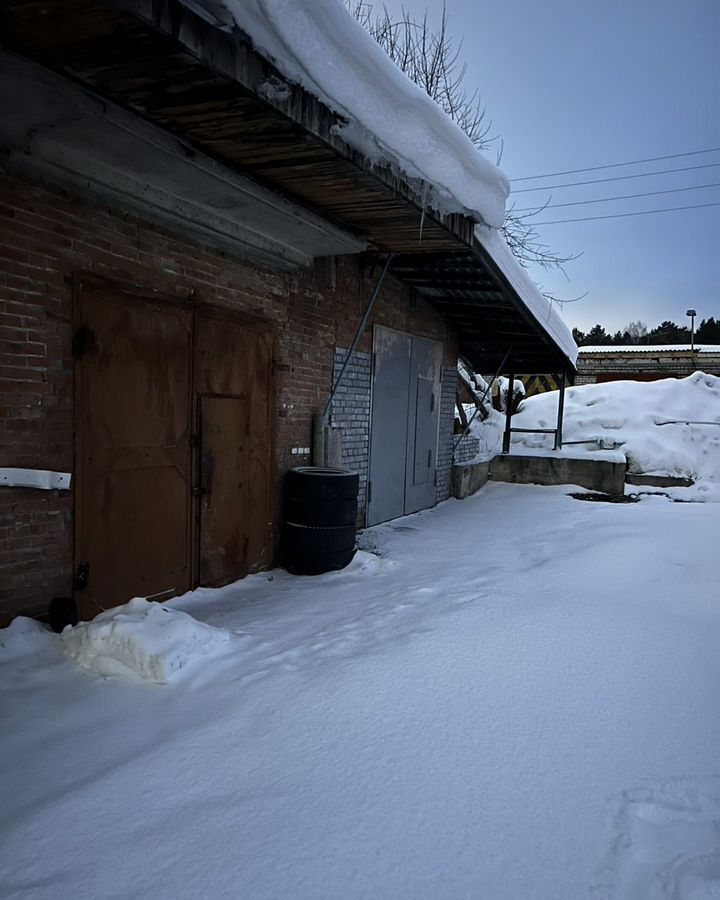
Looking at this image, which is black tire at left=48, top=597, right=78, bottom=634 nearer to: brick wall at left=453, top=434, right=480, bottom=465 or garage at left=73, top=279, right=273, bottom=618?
garage at left=73, top=279, right=273, bottom=618

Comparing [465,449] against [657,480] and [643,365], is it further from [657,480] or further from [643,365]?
[643,365]

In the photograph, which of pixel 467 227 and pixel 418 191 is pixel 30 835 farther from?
pixel 467 227

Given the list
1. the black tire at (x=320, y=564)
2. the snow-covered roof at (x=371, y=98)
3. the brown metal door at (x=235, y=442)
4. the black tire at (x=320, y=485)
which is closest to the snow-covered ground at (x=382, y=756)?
the brown metal door at (x=235, y=442)

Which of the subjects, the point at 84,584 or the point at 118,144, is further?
the point at 84,584

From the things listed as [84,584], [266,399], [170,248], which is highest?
[170,248]

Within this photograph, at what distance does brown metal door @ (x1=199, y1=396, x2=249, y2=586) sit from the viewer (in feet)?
14.6

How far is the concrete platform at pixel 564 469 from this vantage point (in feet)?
32.2

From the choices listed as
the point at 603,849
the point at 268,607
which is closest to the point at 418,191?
the point at 268,607

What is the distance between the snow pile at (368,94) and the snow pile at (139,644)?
2661 millimetres

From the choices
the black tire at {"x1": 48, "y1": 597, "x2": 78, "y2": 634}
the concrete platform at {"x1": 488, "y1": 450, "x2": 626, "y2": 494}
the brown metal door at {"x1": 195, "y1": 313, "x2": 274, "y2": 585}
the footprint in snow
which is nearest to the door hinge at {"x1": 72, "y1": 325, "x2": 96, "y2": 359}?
the brown metal door at {"x1": 195, "y1": 313, "x2": 274, "y2": 585}

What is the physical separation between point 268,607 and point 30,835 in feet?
7.76

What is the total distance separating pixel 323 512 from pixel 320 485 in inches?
9.4

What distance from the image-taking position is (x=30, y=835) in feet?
6.09

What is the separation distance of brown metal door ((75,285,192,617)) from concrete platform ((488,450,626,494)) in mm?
7499
